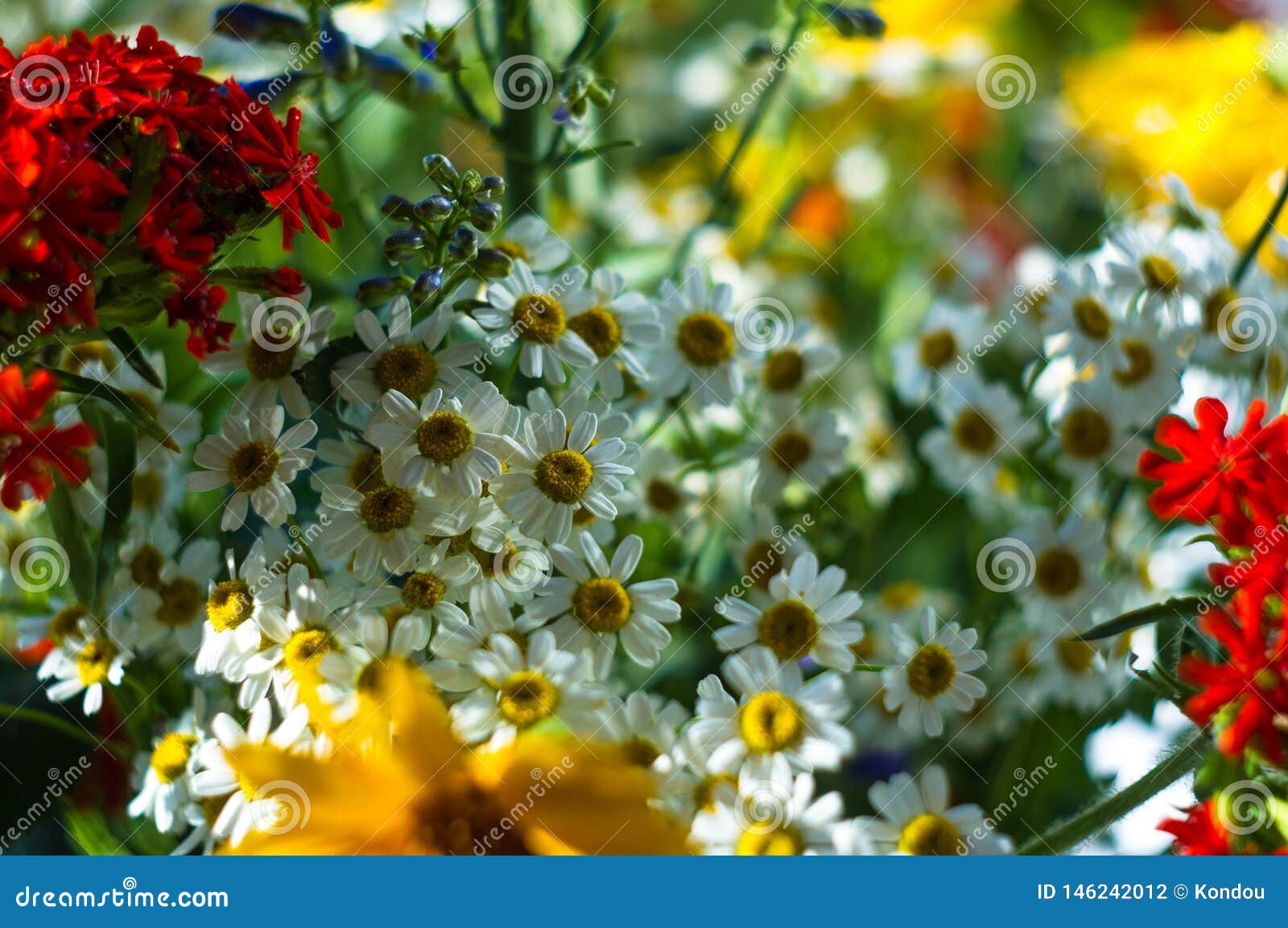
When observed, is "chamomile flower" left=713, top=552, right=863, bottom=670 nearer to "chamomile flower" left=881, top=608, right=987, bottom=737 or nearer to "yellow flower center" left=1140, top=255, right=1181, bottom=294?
"chamomile flower" left=881, top=608, right=987, bottom=737

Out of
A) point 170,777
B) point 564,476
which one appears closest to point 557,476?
point 564,476

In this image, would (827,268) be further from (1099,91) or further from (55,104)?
(55,104)

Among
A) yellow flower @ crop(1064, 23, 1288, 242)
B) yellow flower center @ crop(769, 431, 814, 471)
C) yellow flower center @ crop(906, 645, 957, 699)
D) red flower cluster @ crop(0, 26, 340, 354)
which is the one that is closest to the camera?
red flower cluster @ crop(0, 26, 340, 354)

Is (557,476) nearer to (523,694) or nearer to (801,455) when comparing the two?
(523,694)

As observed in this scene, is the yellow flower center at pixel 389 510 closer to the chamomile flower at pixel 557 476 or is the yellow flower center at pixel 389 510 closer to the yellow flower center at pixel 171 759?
the chamomile flower at pixel 557 476

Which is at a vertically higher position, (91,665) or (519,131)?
(519,131)

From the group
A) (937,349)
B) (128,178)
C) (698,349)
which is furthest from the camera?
(937,349)

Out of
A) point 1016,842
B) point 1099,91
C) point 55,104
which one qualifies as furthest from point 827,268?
point 55,104

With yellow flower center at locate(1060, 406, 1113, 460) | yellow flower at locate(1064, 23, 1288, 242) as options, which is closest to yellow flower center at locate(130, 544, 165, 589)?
yellow flower center at locate(1060, 406, 1113, 460)
